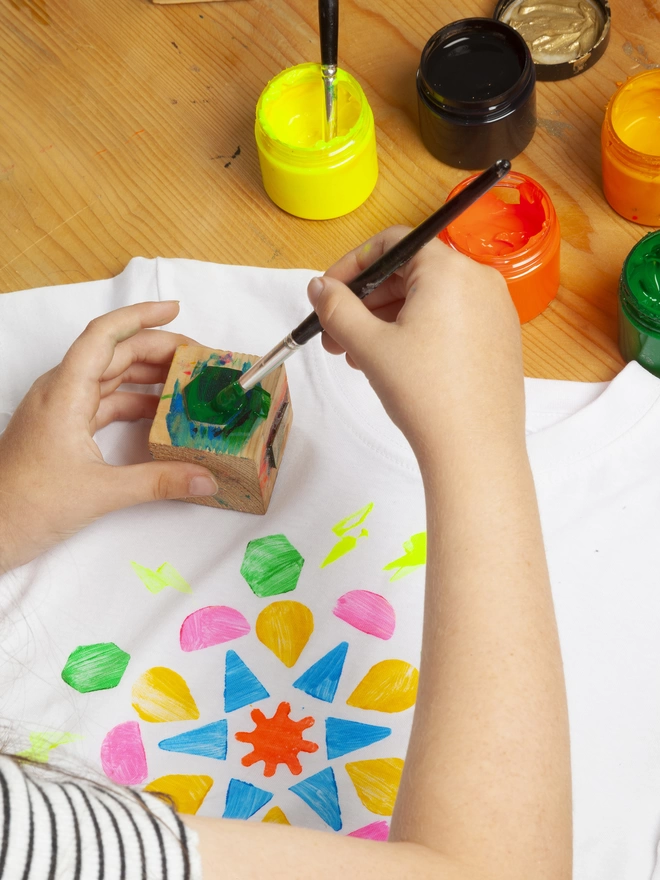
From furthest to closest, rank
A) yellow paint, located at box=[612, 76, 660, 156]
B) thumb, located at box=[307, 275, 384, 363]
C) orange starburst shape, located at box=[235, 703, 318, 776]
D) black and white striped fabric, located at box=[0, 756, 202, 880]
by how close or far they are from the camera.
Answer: yellow paint, located at box=[612, 76, 660, 156]
orange starburst shape, located at box=[235, 703, 318, 776]
thumb, located at box=[307, 275, 384, 363]
black and white striped fabric, located at box=[0, 756, 202, 880]

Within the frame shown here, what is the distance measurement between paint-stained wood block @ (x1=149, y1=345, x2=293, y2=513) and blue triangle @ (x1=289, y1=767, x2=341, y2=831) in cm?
24

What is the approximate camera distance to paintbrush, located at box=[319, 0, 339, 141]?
0.80 meters

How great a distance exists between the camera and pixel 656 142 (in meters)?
0.85

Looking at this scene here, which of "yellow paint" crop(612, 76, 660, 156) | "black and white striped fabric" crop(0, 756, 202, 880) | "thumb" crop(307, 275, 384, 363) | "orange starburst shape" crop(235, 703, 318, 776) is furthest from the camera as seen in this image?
"yellow paint" crop(612, 76, 660, 156)

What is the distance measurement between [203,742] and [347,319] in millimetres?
370

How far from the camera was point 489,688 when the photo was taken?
563mm

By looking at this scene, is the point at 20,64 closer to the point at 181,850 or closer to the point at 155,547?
the point at 155,547

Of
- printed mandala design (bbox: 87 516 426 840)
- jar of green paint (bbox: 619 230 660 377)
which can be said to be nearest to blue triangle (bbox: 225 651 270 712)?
printed mandala design (bbox: 87 516 426 840)

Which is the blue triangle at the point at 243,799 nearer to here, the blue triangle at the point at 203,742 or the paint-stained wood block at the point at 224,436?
the blue triangle at the point at 203,742

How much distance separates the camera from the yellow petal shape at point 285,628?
2.49 feet

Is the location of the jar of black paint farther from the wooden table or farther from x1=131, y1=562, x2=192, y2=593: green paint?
x1=131, y1=562, x2=192, y2=593: green paint

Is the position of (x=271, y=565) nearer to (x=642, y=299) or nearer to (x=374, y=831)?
(x=374, y=831)

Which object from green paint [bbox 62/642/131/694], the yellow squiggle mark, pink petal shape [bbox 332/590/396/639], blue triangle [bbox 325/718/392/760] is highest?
the yellow squiggle mark

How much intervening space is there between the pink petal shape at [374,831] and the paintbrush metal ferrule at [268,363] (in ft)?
1.19
